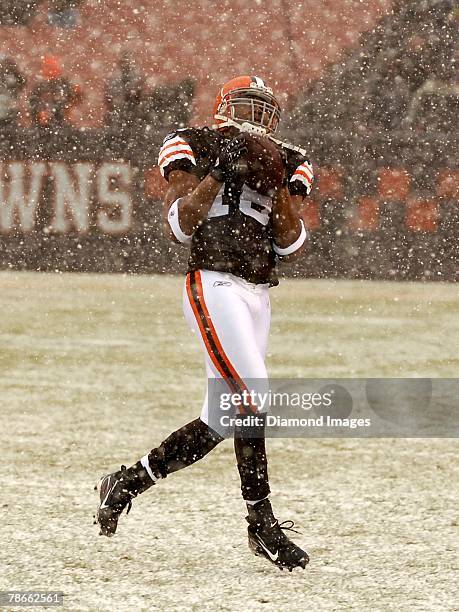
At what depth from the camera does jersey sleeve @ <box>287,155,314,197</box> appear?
3.67 meters

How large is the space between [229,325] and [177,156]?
0.63 meters

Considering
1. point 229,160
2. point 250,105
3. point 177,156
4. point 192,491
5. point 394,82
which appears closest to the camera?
point 229,160

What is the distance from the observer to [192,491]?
4688mm

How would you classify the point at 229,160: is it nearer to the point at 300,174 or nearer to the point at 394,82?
the point at 300,174

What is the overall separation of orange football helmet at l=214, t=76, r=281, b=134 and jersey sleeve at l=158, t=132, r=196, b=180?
22 centimetres

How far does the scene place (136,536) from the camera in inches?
155

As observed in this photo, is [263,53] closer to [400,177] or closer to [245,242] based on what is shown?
[400,177]

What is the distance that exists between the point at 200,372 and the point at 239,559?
455 cm

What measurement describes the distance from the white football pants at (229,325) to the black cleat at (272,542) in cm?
38

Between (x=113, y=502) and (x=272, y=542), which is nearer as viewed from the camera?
(x=272, y=542)

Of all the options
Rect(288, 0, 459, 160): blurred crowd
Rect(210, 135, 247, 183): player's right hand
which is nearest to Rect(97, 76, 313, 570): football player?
Rect(210, 135, 247, 183): player's right hand

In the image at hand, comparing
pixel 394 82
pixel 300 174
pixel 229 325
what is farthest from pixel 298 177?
pixel 394 82

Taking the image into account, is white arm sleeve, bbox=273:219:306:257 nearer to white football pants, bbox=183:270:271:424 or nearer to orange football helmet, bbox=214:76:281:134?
white football pants, bbox=183:270:271:424

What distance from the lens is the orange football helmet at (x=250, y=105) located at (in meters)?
3.61
